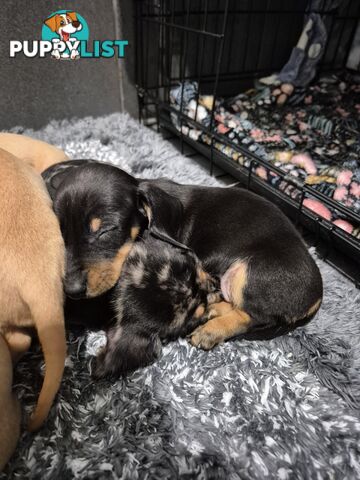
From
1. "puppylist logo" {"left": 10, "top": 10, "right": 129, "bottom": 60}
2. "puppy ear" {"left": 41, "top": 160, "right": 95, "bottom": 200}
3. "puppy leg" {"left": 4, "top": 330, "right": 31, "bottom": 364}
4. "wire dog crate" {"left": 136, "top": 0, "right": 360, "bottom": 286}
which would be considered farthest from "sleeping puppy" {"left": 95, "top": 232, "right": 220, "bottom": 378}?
"puppylist logo" {"left": 10, "top": 10, "right": 129, "bottom": 60}

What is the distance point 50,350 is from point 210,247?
877 millimetres

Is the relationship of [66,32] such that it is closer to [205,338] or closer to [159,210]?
[159,210]

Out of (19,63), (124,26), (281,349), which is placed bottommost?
(281,349)

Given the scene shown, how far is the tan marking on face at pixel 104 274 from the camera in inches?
58.1

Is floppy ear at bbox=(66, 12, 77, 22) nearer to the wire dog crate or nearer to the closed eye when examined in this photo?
the wire dog crate

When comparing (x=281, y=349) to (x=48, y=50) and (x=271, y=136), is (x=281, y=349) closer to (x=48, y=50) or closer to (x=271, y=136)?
(x=271, y=136)

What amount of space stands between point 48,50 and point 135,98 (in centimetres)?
81

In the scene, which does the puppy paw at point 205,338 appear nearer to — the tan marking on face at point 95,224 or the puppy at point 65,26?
the tan marking on face at point 95,224

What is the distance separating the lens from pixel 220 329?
64.2 inches

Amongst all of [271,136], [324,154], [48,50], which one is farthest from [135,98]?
[324,154]

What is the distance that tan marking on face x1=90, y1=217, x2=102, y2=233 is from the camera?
155 cm

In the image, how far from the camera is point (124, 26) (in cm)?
320


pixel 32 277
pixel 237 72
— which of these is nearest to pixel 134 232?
pixel 32 277

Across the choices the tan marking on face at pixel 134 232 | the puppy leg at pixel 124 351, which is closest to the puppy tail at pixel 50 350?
the puppy leg at pixel 124 351
